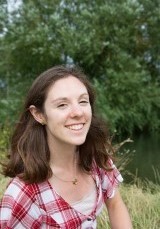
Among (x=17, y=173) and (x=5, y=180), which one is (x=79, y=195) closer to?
(x=17, y=173)

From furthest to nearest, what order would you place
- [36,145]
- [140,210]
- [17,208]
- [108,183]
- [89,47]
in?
1. [89,47]
2. [140,210]
3. [108,183]
4. [36,145]
5. [17,208]

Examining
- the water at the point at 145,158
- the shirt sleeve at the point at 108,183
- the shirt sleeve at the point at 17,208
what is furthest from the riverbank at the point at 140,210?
the water at the point at 145,158

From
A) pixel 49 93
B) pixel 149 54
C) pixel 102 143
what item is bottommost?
pixel 102 143

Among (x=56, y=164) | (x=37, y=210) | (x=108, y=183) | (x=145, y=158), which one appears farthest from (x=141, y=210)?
(x=145, y=158)

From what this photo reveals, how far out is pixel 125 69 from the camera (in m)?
13.1

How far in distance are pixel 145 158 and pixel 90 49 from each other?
13.9ft

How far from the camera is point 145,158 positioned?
9797 millimetres

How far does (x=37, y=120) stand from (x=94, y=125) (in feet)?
0.93

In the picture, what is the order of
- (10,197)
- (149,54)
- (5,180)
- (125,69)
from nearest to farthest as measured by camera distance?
(10,197) < (5,180) < (125,69) < (149,54)

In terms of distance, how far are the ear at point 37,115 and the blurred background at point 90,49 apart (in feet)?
31.9

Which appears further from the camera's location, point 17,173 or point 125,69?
point 125,69

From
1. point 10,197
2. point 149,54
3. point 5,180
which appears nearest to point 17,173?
point 10,197

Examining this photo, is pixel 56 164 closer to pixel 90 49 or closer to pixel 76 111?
pixel 76 111

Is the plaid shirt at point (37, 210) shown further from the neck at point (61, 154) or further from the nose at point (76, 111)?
the nose at point (76, 111)
